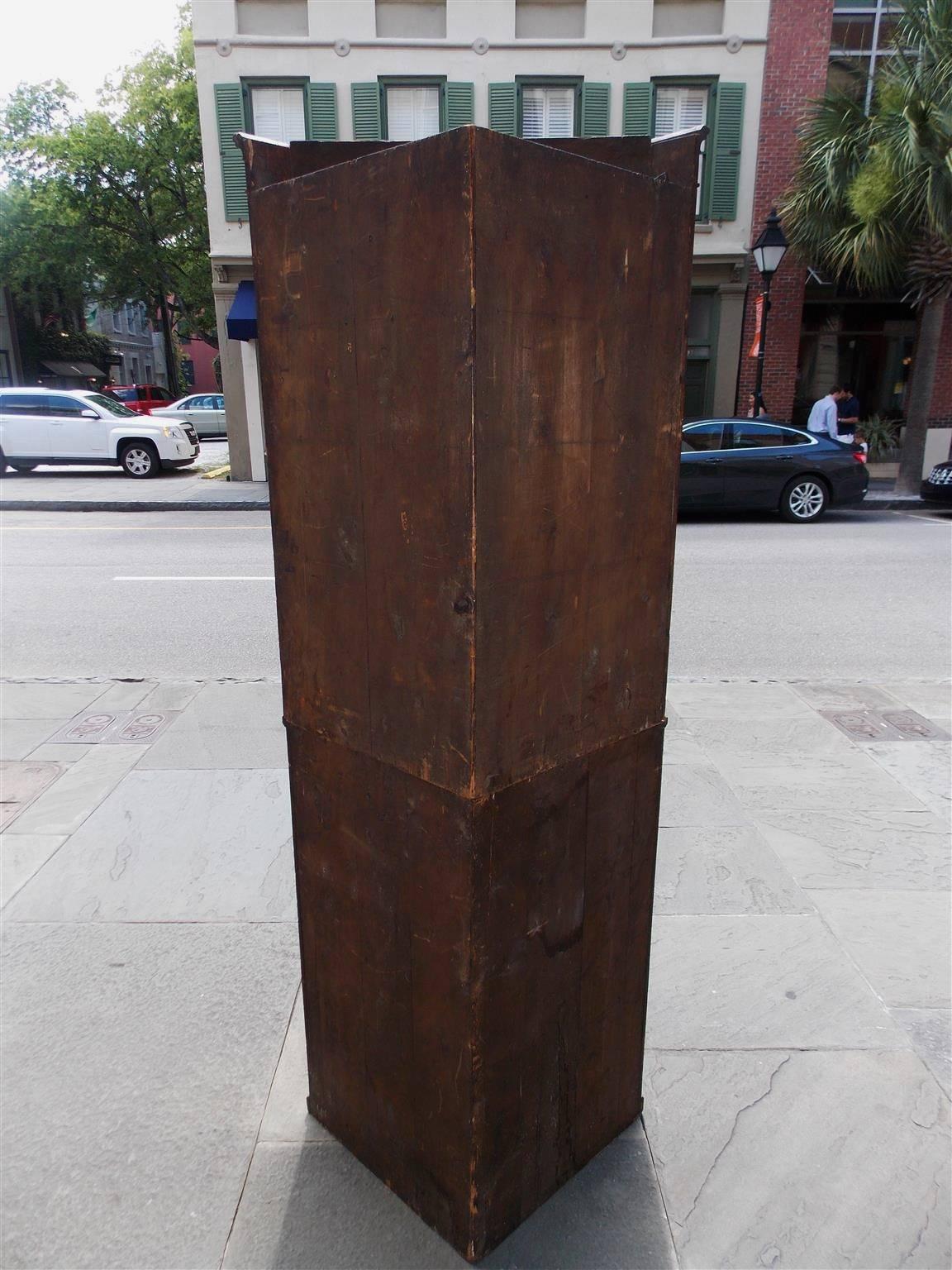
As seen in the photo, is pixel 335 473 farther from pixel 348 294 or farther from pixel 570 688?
pixel 570 688

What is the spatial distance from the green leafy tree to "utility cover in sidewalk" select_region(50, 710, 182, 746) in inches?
1152

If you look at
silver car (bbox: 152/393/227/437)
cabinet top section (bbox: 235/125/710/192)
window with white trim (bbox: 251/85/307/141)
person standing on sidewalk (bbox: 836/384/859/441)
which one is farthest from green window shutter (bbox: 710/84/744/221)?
silver car (bbox: 152/393/227/437)

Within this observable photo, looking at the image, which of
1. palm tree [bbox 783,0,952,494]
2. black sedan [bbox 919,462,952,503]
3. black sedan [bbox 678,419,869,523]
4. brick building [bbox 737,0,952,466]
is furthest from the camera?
brick building [bbox 737,0,952,466]

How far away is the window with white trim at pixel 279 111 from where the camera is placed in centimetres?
1703

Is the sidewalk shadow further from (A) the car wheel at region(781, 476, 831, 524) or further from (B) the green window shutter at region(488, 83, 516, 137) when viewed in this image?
(B) the green window shutter at region(488, 83, 516, 137)

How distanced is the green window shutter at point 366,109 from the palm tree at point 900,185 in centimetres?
778

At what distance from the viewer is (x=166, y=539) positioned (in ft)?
41.4

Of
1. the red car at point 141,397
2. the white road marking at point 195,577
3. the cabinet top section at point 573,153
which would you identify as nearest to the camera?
the cabinet top section at point 573,153

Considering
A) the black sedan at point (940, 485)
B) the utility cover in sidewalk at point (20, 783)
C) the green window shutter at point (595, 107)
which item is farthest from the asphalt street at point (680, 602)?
the green window shutter at point (595, 107)

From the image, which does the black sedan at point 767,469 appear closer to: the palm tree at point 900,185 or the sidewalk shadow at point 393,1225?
the palm tree at point 900,185

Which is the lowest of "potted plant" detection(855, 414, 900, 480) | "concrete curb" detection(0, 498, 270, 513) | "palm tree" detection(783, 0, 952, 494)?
"concrete curb" detection(0, 498, 270, 513)

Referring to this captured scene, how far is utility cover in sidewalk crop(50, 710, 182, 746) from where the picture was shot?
509cm

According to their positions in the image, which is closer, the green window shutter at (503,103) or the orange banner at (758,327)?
the orange banner at (758,327)

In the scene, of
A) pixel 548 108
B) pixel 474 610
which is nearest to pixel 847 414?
pixel 548 108
